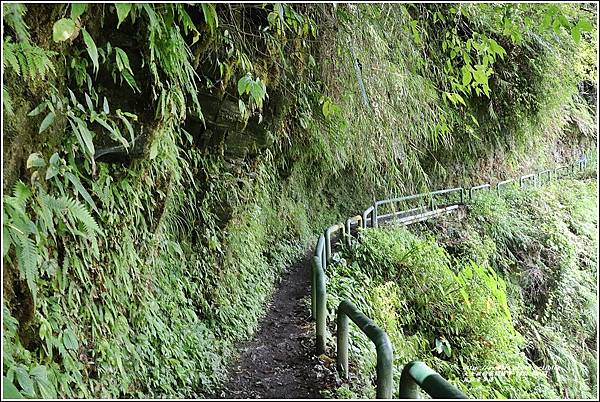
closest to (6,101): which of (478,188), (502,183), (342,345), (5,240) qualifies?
(5,240)

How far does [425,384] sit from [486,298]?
5.64 m

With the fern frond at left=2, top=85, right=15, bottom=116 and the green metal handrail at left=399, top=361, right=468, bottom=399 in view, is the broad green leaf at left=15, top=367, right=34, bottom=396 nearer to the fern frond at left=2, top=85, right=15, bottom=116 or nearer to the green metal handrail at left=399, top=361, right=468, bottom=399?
the fern frond at left=2, top=85, right=15, bottom=116

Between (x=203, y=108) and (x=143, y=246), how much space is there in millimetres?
1452

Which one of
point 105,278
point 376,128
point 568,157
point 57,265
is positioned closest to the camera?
point 57,265

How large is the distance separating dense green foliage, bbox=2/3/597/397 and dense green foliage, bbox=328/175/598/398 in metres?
1.47

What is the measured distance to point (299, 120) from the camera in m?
6.88

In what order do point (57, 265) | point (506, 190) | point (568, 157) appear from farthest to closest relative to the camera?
point (568, 157), point (506, 190), point (57, 265)

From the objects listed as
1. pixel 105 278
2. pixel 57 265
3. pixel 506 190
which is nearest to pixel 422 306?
pixel 105 278

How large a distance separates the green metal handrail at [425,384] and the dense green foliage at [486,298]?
138cm

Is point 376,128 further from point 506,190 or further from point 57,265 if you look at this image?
point 506,190

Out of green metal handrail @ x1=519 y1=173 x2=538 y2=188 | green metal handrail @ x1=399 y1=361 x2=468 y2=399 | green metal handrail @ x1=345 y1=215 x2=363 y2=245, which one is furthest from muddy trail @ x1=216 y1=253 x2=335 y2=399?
green metal handrail @ x1=519 y1=173 x2=538 y2=188

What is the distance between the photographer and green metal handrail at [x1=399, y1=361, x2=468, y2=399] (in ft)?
7.89

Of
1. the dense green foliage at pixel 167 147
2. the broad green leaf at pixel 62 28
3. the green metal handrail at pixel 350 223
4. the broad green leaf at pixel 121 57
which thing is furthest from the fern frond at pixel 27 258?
the green metal handrail at pixel 350 223

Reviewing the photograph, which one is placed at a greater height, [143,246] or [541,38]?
[541,38]
